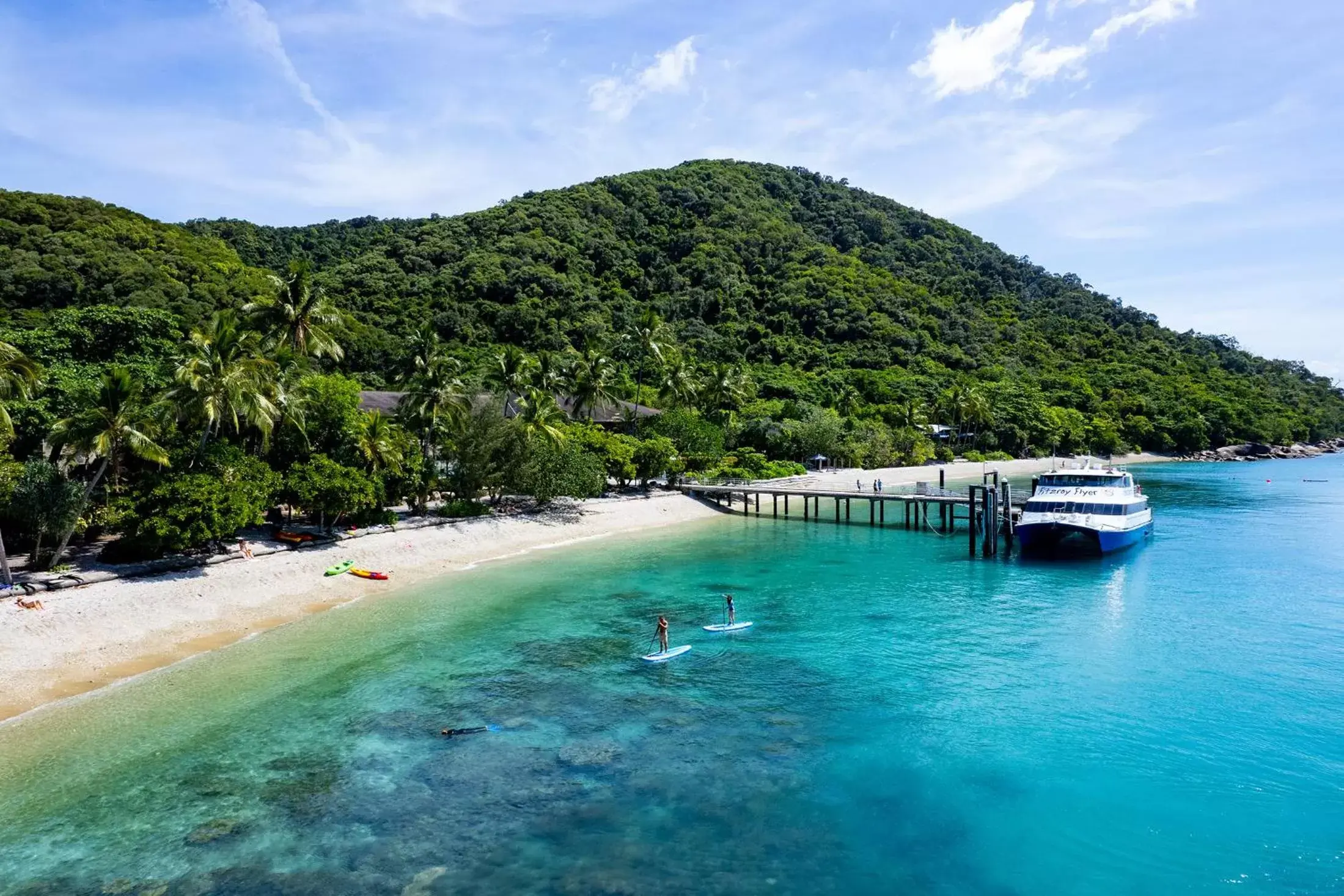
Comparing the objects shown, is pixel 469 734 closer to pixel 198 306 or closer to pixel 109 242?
pixel 198 306

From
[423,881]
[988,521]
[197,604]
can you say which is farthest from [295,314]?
[988,521]

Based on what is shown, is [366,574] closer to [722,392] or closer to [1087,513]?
[1087,513]

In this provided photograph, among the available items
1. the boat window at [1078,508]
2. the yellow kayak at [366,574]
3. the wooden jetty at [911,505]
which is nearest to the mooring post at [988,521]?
the wooden jetty at [911,505]

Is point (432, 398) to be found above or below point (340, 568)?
above

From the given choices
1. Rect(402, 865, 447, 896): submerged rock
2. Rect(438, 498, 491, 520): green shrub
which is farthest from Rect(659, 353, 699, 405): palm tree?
Rect(402, 865, 447, 896): submerged rock

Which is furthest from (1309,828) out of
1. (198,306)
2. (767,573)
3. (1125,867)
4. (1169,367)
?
(1169,367)

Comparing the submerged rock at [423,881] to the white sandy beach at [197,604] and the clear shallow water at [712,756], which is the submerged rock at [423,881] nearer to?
the clear shallow water at [712,756]
